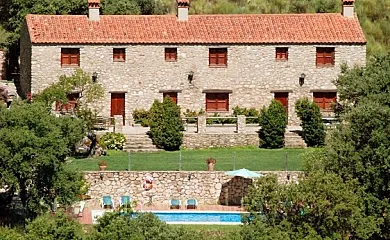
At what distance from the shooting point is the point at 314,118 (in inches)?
1971

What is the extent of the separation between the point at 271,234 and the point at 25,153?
9.33 meters

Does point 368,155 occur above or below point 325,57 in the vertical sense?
below

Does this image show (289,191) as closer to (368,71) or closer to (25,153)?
(25,153)

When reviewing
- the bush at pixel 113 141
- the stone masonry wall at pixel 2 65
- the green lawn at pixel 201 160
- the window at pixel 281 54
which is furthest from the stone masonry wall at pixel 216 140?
the stone masonry wall at pixel 2 65

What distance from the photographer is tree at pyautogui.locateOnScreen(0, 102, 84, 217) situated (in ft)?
123

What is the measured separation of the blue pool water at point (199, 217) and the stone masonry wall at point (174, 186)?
6.28ft

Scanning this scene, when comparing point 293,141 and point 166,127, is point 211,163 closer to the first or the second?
point 166,127

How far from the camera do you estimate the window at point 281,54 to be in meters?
54.4

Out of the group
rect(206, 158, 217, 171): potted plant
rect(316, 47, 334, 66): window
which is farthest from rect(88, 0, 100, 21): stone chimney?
rect(206, 158, 217, 171): potted plant

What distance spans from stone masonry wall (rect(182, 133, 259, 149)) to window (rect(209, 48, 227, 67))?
5075mm

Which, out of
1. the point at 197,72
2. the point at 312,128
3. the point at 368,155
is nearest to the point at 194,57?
the point at 197,72

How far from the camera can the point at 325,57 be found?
5472 centimetres

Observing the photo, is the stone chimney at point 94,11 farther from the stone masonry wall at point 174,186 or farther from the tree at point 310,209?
the tree at point 310,209

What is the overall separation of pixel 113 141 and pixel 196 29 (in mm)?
8484
